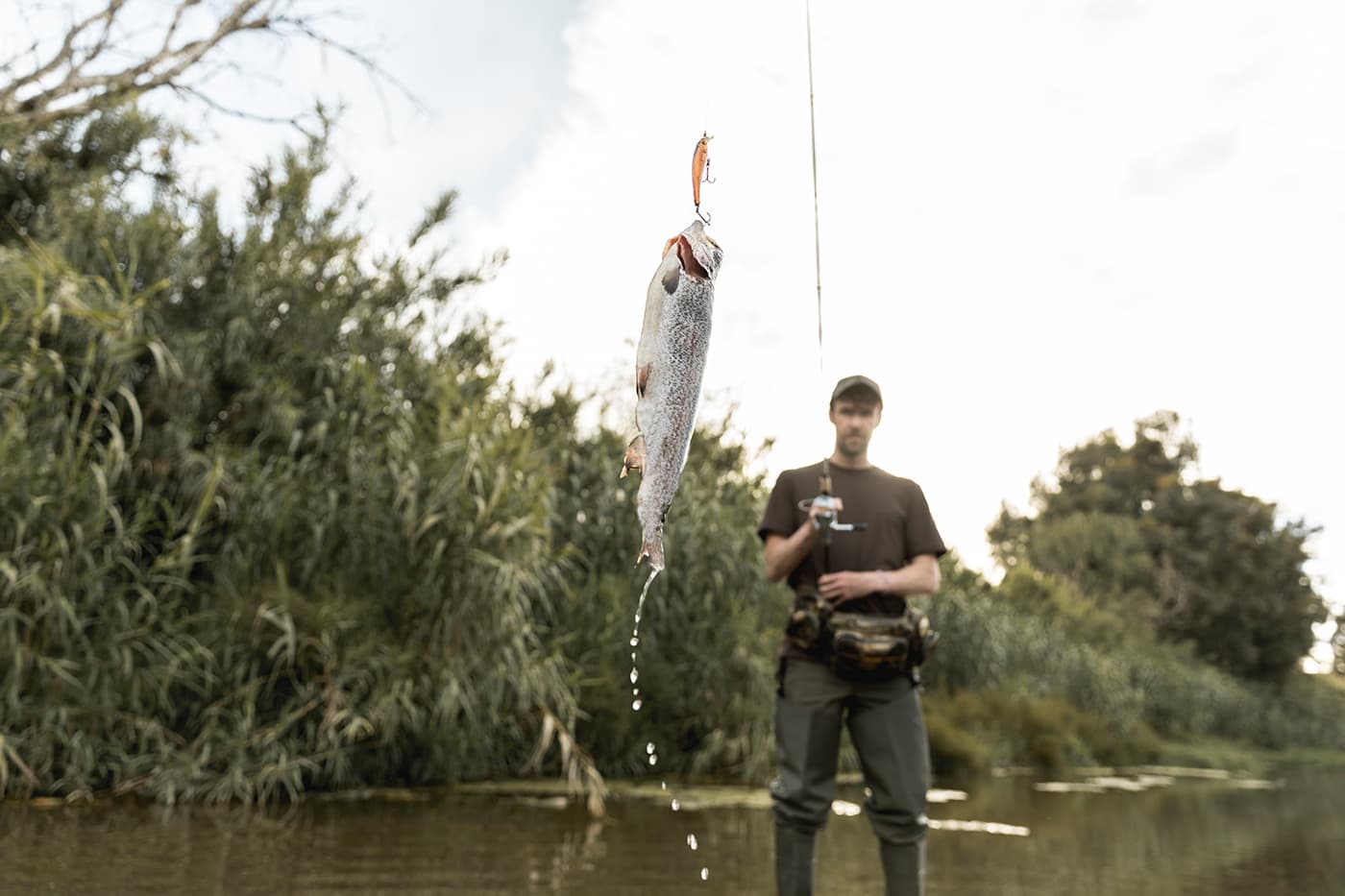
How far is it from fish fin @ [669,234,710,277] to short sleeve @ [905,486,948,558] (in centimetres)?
232

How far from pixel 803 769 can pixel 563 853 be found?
7.70 ft

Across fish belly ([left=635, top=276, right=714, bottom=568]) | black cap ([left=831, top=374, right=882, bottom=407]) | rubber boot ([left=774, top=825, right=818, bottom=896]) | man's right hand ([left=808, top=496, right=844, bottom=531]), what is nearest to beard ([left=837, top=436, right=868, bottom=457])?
black cap ([left=831, top=374, right=882, bottom=407])

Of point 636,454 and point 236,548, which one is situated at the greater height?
point 236,548

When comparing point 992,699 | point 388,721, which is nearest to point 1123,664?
point 992,699

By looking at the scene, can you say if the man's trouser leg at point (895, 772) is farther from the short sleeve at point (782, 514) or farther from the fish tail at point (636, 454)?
the fish tail at point (636, 454)

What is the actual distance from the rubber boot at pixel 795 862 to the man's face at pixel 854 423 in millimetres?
1230

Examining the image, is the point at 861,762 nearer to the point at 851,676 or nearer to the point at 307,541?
the point at 851,676

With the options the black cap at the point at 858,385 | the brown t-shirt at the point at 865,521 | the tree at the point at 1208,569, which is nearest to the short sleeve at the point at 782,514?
the brown t-shirt at the point at 865,521

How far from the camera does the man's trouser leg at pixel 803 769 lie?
10.9 ft

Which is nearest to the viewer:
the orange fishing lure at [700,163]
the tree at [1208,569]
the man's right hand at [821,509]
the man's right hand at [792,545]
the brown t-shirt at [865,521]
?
the orange fishing lure at [700,163]

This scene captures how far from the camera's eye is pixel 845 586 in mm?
3416

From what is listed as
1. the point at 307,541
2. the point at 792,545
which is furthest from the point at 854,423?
the point at 307,541

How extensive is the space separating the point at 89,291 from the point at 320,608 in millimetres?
2624

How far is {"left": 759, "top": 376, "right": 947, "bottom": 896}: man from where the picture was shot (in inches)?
131
